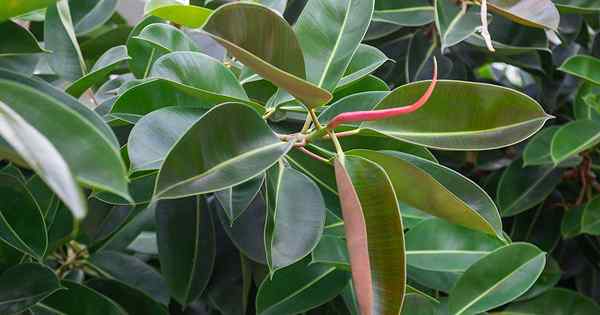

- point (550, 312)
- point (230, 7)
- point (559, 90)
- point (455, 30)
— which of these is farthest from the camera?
point (559, 90)

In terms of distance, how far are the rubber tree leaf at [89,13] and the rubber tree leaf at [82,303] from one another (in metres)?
0.32

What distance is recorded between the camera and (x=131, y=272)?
2.54 ft

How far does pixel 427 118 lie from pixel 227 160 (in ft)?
0.51

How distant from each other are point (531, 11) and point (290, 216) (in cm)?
30

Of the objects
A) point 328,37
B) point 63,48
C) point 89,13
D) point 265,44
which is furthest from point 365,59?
point 89,13

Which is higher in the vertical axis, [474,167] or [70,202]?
[70,202]

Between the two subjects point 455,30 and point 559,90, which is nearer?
point 455,30

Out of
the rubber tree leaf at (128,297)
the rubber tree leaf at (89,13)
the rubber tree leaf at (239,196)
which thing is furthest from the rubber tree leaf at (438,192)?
the rubber tree leaf at (89,13)

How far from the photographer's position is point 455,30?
75 centimetres

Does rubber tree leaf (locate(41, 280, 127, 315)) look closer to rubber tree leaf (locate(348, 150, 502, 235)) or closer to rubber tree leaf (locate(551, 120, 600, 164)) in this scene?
rubber tree leaf (locate(348, 150, 502, 235))

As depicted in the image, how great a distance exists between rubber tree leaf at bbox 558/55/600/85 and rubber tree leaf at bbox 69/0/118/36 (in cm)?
54

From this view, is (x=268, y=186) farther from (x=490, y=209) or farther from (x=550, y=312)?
(x=550, y=312)

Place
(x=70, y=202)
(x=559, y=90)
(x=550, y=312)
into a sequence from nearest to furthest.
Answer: (x=70, y=202) → (x=550, y=312) → (x=559, y=90)

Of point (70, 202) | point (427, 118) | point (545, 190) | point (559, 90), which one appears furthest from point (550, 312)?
point (70, 202)
